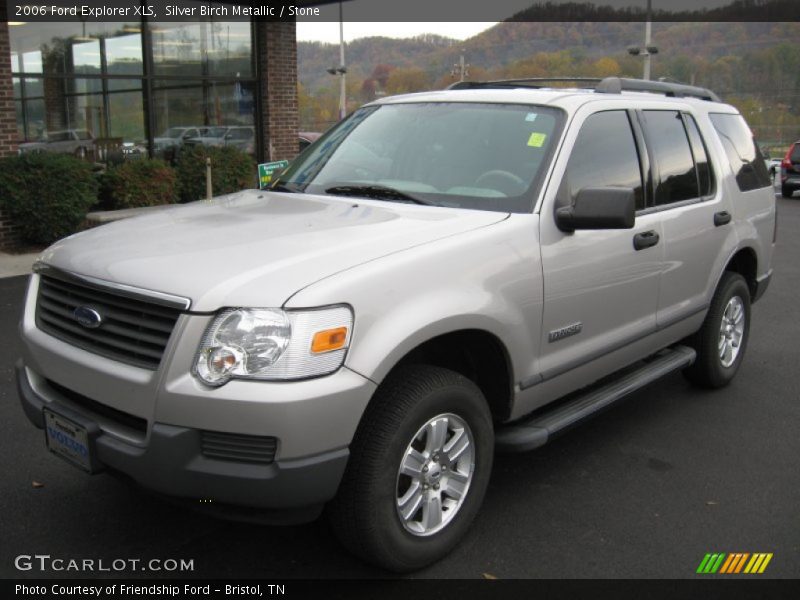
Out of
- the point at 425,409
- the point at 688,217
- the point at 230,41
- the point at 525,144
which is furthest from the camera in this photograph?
the point at 230,41

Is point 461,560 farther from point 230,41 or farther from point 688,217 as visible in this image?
point 230,41

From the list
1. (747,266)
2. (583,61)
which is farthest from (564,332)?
(583,61)

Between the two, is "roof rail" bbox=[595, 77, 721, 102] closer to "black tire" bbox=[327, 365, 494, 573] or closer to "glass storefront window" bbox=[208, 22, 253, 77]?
"black tire" bbox=[327, 365, 494, 573]

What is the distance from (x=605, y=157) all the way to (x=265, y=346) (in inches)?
89.8

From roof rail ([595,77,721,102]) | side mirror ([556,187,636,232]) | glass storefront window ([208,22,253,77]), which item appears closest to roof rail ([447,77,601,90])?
roof rail ([595,77,721,102])

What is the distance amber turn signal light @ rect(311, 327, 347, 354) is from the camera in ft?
8.81

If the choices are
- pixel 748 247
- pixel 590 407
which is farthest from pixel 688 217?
pixel 590 407

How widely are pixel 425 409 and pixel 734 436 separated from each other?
2.60 meters

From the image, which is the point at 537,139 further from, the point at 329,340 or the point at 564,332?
the point at 329,340

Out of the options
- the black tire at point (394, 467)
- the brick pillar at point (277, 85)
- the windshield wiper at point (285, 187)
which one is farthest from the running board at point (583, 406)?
the brick pillar at point (277, 85)

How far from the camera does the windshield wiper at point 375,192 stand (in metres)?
3.83

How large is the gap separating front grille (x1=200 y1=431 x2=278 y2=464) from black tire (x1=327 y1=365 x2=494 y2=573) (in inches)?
14.0

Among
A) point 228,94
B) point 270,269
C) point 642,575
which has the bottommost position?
point 642,575

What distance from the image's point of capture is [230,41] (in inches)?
564
